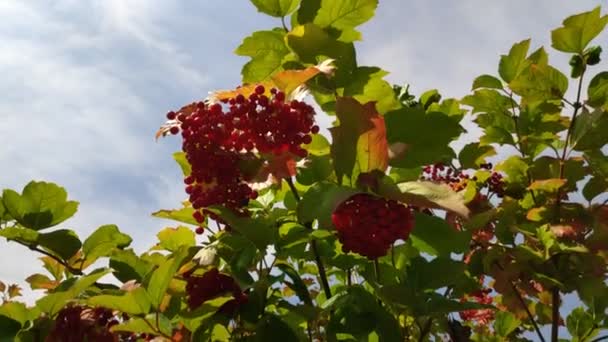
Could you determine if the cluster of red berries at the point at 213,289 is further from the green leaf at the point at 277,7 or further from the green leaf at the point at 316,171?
the green leaf at the point at 277,7

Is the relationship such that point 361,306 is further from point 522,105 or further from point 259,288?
point 522,105

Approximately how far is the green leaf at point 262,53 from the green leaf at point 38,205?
3.28 ft

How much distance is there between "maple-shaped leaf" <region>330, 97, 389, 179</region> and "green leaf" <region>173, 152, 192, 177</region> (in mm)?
902

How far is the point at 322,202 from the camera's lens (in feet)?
6.36

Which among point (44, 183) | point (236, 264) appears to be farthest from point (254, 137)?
point (44, 183)

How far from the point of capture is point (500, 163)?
12.2ft

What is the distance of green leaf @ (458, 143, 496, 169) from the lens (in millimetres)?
3814

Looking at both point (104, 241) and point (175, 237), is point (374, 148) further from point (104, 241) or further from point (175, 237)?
point (104, 241)

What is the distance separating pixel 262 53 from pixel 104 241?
1.11 meters

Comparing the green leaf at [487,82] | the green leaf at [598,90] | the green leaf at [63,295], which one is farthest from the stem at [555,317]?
the green leaf at [63,295]

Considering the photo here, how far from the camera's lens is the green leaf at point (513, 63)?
3.66 meters

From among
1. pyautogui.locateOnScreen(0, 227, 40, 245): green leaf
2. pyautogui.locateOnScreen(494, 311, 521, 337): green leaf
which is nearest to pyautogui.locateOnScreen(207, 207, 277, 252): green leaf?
pyautogui.locateOnScreen(0, 227, 40, 245): green leaf

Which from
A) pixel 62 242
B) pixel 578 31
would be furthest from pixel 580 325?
pixel 62 242

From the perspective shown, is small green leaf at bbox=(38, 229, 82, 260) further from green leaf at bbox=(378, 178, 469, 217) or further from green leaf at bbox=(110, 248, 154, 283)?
green leaf at bbox=(378, 178, 469, 217)
